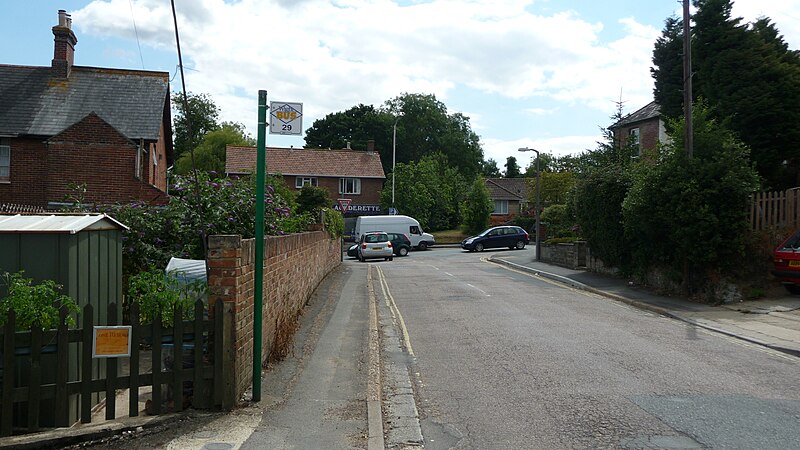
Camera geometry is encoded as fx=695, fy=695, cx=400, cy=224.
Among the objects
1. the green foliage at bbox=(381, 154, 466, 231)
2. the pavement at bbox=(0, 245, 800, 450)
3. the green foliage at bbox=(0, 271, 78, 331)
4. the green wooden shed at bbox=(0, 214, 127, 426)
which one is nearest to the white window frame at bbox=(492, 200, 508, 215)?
the green foliage at bbox=(381, 154, 466, 231)

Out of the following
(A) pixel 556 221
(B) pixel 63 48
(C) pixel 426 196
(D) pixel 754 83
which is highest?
(B) pixel 63 48

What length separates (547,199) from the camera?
202 ft

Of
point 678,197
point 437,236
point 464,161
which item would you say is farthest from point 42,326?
point 464,161

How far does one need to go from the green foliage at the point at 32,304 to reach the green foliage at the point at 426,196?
55623mm

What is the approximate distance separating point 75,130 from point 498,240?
30312 millimetres

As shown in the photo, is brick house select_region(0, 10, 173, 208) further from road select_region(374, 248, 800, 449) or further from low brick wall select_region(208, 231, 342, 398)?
road select_region(374, 248, 800, 449)

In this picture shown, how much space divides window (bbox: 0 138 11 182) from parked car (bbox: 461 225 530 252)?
96.6ft

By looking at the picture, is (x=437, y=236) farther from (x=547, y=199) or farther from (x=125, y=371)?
(x=125, y=371)

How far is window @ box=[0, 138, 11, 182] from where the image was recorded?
2427 centimetres

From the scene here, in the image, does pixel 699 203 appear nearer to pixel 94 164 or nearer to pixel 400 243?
pixel 94 164

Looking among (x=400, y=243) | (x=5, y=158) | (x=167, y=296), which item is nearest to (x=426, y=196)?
(x=400, y=243)

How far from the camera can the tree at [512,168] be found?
122 metres

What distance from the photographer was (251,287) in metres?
7.77

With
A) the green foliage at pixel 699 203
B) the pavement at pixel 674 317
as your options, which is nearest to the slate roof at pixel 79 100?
the pavement at pixel 674 317
